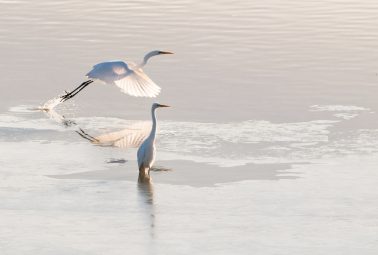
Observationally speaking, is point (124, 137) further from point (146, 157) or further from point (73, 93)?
point (73, 93)

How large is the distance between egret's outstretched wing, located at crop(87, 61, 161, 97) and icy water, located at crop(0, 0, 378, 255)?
0.36 metres

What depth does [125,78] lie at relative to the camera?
17.8 metres

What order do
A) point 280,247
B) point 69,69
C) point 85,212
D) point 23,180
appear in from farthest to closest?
point 69,69, point 23,180, point 85,212, point 280,247

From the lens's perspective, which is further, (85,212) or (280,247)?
(85,212)

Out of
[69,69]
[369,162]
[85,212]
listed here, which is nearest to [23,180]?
[85,212]

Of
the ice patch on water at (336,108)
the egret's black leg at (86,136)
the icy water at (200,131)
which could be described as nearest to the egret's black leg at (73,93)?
the icy water at (200,131)

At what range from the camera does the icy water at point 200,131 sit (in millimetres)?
12703

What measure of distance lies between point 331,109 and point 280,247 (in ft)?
19.3

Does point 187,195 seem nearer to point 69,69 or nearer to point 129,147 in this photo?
point 129,147

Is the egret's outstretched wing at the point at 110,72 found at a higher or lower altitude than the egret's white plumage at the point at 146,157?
higher

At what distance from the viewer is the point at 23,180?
1453 cm

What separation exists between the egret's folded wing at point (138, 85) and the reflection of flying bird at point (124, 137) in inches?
27.5

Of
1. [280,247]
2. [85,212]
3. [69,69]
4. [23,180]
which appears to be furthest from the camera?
[69,69]

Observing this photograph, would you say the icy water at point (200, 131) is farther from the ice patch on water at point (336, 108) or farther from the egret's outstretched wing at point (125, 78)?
the egret's outstretched wing at point (125, 78)
